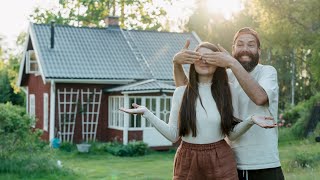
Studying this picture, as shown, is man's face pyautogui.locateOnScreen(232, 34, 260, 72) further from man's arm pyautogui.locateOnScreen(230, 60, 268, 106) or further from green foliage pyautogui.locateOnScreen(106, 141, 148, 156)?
green foliage pyautogui.locateOnScreen(106, 141, 148, 156)

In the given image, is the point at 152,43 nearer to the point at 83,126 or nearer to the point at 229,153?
the point at 83,126

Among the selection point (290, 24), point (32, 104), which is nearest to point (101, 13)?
point (32, 104)

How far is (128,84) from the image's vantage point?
70.1 feet

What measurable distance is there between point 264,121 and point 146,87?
16495 millimetres

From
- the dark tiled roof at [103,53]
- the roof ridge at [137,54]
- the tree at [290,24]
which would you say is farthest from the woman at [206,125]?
the roof ridge at [137,54]

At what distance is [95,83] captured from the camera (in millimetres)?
21422

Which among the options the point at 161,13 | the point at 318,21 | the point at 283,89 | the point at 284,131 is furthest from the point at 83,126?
the point at 283,89

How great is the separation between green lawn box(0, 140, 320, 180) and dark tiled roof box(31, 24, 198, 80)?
11.3 feet

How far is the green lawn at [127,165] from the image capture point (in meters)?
12.0

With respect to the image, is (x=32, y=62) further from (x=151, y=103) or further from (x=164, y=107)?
(x=164, y=107)

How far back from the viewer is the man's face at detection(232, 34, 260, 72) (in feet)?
12.6

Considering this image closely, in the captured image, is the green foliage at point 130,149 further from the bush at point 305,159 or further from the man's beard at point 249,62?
the man's beard at point 249,62

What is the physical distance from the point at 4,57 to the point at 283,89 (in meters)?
31.4

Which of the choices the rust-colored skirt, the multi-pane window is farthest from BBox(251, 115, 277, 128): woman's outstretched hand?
the multi-pane window
